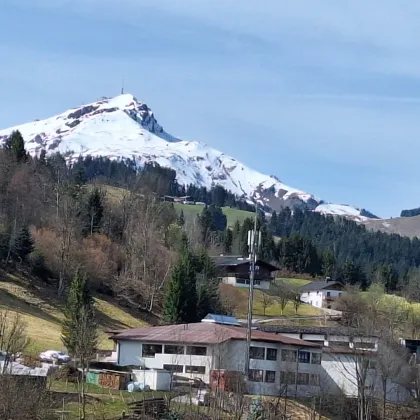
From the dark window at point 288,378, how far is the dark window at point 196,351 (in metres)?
4.44

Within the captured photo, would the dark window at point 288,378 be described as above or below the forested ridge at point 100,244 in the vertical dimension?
below

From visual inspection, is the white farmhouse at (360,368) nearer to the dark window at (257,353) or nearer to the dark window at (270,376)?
the dark window at (270,376)

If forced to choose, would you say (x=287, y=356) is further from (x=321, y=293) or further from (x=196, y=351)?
(x=321, y=293)

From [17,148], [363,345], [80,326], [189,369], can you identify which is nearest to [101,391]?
[80,326]

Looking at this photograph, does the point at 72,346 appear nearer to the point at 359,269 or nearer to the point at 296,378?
the point at 296,378

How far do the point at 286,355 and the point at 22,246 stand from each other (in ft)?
91.2

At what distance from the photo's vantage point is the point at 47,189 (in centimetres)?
9900

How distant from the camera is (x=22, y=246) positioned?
7006cm

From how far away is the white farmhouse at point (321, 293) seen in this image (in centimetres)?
10581

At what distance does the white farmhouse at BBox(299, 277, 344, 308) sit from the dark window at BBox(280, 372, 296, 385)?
181ft

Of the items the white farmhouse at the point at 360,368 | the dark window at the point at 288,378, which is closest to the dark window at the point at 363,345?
the white farmhouse at the point at 360,368

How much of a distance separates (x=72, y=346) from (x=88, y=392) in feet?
24.6

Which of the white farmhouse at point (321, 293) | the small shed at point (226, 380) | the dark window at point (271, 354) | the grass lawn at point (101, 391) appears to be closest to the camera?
the grass lawn at point (101, 391)

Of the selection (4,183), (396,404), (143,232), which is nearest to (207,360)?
(396,404)
